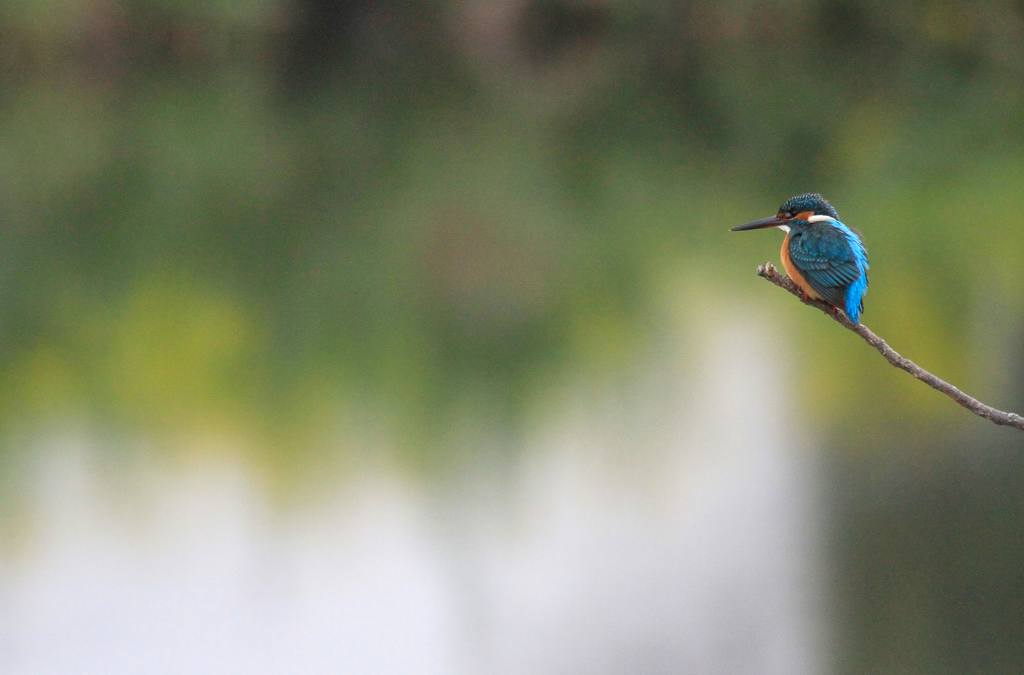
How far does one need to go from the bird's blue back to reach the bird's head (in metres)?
0.09

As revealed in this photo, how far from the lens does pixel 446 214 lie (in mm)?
15797

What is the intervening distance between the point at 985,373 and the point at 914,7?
54.9ft

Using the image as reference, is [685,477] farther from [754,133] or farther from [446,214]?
[754,133]

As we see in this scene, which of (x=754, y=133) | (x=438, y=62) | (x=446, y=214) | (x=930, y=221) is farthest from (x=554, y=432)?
(x=438, y=62)

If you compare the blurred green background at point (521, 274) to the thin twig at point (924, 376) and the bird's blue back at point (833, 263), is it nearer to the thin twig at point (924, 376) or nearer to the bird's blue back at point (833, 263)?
the bird's blue back at point (833, 263)

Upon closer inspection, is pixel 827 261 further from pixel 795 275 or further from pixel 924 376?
pixel 924 376

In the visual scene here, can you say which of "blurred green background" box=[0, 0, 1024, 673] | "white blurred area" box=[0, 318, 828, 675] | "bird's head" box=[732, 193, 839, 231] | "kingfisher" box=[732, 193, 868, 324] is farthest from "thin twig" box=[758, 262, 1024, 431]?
"white blurred area" box=[0, 318, 828, 675]

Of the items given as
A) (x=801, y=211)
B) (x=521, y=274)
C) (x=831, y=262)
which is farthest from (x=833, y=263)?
(x=521, y=274)

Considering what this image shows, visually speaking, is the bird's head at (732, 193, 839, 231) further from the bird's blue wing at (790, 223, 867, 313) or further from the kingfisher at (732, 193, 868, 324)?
the bird's blue wing at (790, 223, 867, 313)

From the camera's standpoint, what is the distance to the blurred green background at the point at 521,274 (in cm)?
870

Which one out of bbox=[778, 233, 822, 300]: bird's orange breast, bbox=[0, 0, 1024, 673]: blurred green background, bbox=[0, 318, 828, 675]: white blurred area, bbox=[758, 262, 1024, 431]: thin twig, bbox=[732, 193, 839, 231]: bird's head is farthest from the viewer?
bbox=[0, 0, 1024, 673]: blurred green background

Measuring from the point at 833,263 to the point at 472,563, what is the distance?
17.8ft

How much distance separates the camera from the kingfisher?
3180mm

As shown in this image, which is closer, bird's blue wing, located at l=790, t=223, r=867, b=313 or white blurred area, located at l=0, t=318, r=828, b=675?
bird's blue wing, located at l=790, t=223, r=867, b=313
